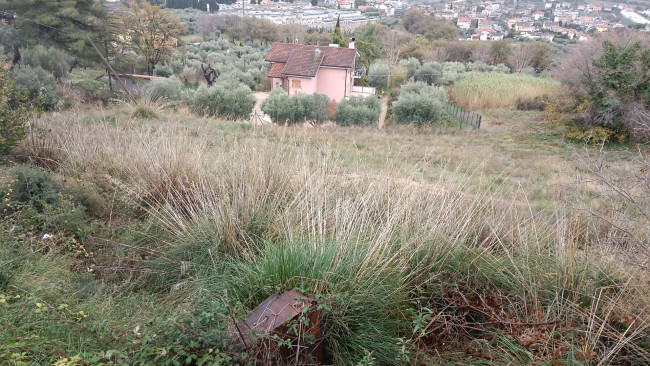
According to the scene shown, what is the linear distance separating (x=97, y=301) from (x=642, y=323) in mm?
2967

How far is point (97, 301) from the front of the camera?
8.54 feet

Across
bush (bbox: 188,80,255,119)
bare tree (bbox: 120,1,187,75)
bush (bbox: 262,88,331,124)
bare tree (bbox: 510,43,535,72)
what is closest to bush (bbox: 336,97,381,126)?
bush (bbox: 262,88,331,124)

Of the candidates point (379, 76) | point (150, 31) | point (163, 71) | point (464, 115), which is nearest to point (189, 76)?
point (163, 71)

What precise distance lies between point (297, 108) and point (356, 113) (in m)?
2.42

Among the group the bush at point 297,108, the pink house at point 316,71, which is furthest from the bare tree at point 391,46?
the bush at point 297,108

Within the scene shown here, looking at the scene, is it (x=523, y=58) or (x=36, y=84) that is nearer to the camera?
(x=36, y=84)

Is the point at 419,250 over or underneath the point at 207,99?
over

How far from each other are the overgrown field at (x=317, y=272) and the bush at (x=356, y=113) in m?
13.3

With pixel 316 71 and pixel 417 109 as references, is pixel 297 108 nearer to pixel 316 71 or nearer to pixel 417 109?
pixel 417 109

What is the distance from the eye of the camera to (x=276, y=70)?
26250 millimetres

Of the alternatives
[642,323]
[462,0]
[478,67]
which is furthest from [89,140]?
[462,0]

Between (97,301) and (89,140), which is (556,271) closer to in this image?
(97,301)

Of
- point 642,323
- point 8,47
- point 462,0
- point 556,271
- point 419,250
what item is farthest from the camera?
point 462,0

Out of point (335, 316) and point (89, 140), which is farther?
point (89, 140)
